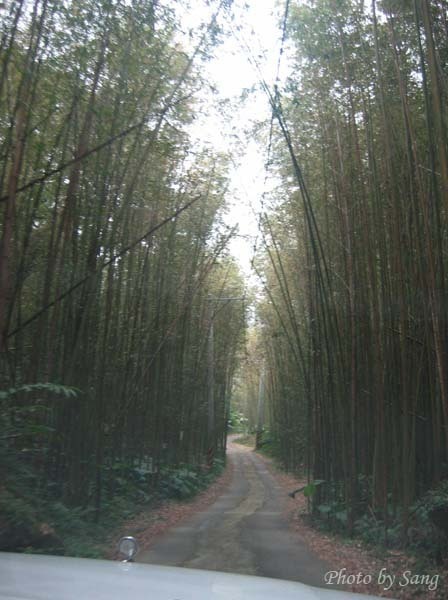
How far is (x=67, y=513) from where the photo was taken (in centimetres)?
527

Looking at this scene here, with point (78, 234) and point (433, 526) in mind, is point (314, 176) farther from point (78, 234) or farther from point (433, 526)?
point (433, 526)

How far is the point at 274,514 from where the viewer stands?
336 inches

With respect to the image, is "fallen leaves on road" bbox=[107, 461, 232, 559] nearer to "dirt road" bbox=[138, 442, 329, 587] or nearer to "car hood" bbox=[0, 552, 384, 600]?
"dirt road" bbox=[138, 442, 329, 587]

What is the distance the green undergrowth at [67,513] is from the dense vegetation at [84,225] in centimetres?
2

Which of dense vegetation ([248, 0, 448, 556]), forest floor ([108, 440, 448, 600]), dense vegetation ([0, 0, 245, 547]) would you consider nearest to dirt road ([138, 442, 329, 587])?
forest floor ([108, 440, 448, 600])

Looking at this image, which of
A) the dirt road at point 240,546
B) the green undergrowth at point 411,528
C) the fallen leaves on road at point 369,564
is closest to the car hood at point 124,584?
the fallen leaves on road at point 369,564

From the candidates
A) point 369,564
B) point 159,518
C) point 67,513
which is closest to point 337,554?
point 369,564

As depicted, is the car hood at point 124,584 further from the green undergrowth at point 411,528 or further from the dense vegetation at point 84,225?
the green undergrowth at point 411,528

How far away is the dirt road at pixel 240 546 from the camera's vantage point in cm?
483

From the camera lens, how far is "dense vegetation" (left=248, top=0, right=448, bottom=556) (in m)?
5.05

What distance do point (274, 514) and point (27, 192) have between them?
580 cm

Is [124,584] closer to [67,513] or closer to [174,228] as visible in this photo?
[67,513]

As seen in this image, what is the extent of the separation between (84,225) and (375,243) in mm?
2982

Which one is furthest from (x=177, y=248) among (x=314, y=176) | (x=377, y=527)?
(x=377, y=527)
